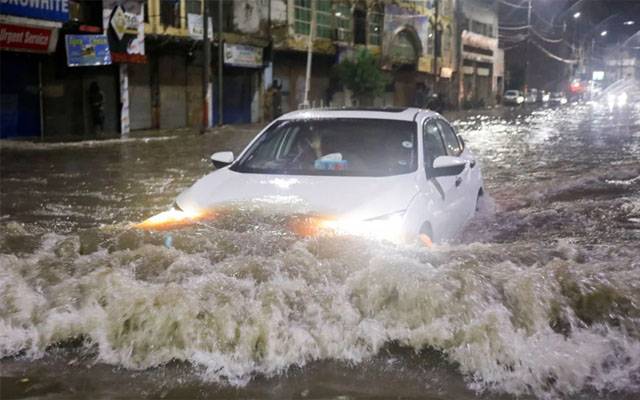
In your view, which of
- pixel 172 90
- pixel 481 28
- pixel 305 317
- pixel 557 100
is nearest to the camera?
pixel 305 317

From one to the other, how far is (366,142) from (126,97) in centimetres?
2032

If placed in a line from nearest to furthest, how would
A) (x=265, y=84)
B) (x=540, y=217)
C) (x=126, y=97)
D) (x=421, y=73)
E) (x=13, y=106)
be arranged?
(x=540, y=217), (x=13, y=106), (x=126, y=97), (x=265, y=84), (x=421, y=73)

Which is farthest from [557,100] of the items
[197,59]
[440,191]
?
[440,191]

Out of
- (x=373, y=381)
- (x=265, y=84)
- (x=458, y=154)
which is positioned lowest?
(x=373, y=381)

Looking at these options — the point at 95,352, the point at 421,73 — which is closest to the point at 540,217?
the point at 95,352

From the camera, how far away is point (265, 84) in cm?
3350

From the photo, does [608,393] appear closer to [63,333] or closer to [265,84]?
[63,333]

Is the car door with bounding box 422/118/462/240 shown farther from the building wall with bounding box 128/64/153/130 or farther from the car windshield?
the building wall with bounding box 128/64/153/130

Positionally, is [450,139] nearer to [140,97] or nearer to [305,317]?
[305,317]

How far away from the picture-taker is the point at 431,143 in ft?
21.4

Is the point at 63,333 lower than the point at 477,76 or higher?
lower

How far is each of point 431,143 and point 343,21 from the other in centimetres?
3425

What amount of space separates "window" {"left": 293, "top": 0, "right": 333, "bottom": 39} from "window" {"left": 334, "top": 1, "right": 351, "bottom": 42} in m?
0.68

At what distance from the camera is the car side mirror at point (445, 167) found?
227 inches
